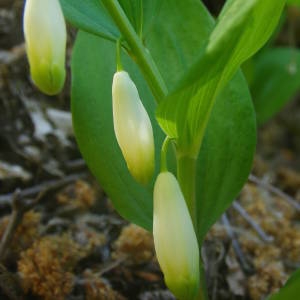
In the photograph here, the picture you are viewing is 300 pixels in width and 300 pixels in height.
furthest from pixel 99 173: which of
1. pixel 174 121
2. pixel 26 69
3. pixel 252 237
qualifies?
pixel 26 69

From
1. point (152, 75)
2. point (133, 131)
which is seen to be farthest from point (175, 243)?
point (152, 75)

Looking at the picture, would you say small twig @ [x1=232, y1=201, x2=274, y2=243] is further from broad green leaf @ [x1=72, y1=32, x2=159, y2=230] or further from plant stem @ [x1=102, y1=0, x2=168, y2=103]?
plant stem @ [x1=102, y1=0, x2=168, y2=103]

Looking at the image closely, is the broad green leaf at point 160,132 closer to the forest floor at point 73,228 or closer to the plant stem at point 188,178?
the plant stem at point 188,178

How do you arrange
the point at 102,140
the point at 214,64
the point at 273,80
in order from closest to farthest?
the point at 214,64 < the point at 102,140 < the point at 273,80

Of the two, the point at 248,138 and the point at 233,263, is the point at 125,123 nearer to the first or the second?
the point at 248,138

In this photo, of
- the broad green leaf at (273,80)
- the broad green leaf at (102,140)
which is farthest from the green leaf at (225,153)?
the broad green leaf at (273,80)

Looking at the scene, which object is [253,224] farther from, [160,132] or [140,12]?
[140,12]
